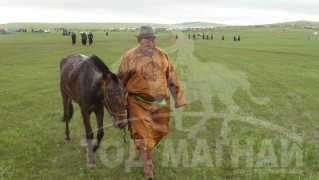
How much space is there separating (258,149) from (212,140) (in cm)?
141

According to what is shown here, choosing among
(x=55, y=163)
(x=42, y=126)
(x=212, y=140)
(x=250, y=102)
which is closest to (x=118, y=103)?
(x=55, y=163)

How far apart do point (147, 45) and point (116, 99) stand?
1288mm

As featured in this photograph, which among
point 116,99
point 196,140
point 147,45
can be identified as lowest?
point 196,140

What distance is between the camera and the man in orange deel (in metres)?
6.98

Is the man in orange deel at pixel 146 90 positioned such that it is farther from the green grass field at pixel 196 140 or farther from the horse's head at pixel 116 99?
the green grass field at pixel 196 140

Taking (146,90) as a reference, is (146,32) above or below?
above

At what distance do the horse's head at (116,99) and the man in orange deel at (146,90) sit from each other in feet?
1.60

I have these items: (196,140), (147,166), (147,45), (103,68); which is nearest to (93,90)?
(103,68)

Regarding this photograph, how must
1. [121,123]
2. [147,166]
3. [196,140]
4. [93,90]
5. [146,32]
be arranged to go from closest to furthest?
[121,123] → [146,32] → [147,166] → [93,90] → [196,140]

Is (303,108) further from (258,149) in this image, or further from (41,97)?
(41,97)

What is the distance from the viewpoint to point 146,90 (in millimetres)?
7016

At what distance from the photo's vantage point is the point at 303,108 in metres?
14.2

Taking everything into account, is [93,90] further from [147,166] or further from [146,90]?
[147,166]

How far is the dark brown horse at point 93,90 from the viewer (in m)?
6.64
